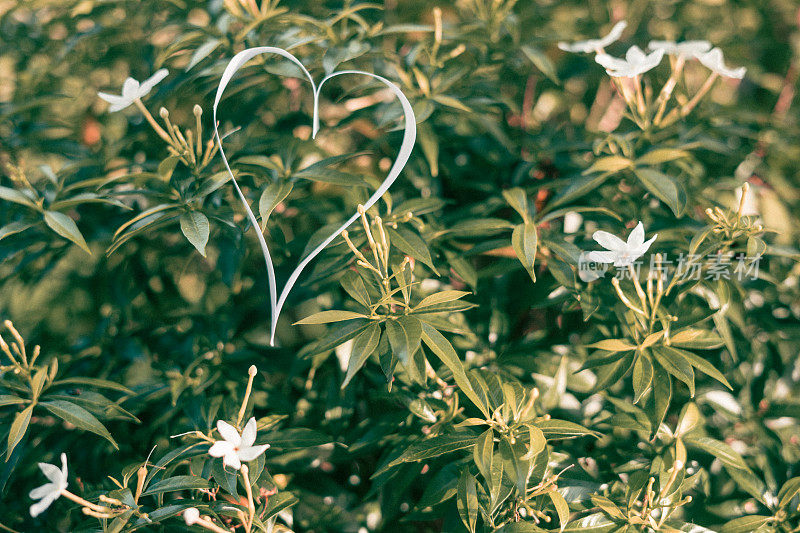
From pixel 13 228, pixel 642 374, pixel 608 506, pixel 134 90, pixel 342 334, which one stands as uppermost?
pixel 134 90

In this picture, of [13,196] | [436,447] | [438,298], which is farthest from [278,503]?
[13,196]

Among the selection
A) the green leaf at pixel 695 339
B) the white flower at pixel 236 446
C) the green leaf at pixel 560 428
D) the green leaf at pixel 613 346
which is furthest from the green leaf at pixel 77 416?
the green leaf at pixel 695 339

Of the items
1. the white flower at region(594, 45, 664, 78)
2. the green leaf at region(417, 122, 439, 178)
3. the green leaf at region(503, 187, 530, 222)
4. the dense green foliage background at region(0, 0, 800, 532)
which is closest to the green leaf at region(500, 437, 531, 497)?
the dense green foliage background at region(0, 0, 800, 532)

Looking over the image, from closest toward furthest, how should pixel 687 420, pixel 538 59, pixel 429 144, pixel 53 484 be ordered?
pixel 53 484, pixel 687 420, pixel 429 144, pixel 538 59

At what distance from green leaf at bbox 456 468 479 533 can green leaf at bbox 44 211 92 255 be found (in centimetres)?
62

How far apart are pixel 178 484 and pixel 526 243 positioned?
561 millimetres

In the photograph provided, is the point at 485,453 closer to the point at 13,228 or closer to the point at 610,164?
the point at 610,164

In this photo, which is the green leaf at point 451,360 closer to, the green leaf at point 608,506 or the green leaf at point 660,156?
the green leaf at point 608,506

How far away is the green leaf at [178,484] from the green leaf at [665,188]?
739 mm

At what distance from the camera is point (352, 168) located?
1271 millimetres

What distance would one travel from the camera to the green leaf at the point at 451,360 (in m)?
0.74

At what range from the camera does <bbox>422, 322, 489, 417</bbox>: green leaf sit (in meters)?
0.74

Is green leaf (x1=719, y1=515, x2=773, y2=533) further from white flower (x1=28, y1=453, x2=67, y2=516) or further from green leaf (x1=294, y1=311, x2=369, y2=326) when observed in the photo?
white flower (x1=28, y1=453, x2=67, y2=516)

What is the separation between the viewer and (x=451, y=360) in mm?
740
